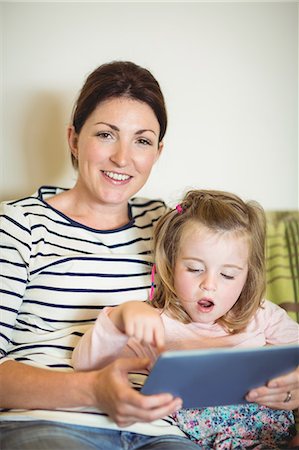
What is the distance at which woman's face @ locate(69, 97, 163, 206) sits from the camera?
1609 mm

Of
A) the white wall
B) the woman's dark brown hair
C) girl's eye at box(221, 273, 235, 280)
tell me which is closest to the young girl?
girl's eye at box(221, 273, 235, 280)

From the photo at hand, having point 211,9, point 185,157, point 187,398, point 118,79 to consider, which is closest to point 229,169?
point 185,157

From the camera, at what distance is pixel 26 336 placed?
1525 mm

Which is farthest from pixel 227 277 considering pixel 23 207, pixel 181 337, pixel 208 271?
pixel 23 207

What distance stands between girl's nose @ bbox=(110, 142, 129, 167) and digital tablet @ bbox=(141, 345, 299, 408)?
0.67 m

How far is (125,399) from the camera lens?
1.16 meters

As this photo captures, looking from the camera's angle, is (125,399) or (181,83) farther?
(181,83)

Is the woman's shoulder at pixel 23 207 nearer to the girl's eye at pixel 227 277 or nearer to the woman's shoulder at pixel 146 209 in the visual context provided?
the woman's shoulder at pixel 146 209

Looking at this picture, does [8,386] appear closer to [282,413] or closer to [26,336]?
[26,336]

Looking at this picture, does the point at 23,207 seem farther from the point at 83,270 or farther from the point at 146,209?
the point at 146,209

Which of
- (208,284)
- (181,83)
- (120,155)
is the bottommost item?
(208,284)

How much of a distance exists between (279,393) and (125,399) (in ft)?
1.27

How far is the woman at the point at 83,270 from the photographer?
1.30 meters

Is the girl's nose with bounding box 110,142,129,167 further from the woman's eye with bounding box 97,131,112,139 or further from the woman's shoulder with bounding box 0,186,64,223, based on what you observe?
the woman's shoulder with bounding box 0,186,64,223
